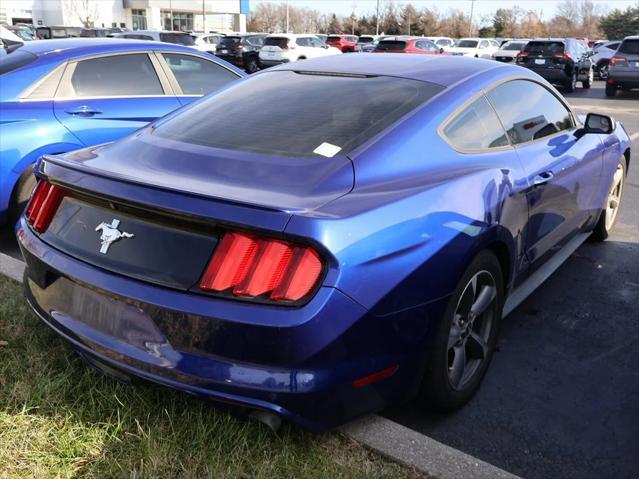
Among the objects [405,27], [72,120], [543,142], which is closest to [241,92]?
[543,142]

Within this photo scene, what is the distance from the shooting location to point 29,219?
2.85 metres

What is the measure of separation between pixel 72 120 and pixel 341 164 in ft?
10.6

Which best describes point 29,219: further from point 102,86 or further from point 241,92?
point 102,86

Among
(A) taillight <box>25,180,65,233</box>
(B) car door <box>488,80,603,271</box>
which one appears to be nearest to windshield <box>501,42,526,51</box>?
(B) car door <box>488,80,603,271</box>

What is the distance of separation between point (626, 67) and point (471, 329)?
1773cm

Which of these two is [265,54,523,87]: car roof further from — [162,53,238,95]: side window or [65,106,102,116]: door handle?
[162,53,238,95]: side window

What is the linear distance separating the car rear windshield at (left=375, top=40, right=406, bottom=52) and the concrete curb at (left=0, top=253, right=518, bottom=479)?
22.2 m

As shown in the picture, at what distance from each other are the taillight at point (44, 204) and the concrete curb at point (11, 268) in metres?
1.23

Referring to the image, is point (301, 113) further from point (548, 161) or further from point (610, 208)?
point (610, 208)

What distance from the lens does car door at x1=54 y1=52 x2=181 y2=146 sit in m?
5.03

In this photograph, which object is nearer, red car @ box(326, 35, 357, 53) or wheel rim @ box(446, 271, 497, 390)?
wheel rim @ box(446, 271, 497, 390)

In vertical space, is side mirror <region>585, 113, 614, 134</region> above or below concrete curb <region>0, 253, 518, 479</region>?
above

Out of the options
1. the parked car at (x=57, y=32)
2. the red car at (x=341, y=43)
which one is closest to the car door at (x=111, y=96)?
the red car at (x=341, y=43)

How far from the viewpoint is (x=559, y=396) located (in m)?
3.07
